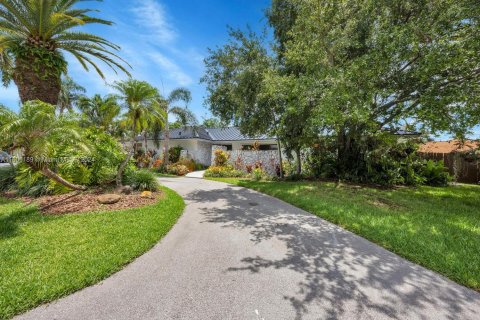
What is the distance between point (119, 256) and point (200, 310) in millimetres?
1950

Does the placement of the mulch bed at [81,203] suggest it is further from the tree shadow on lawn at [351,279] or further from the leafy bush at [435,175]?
the leafy bush at [435,175]

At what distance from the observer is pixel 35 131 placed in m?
5.59

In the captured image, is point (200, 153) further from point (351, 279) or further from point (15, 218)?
point (351, 279)

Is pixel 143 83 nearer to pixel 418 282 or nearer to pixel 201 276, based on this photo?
pixel 201 276

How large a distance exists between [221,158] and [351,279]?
15219 mm

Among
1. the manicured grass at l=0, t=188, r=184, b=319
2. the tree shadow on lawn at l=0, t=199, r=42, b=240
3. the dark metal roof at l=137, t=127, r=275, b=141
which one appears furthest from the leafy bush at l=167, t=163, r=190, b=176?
the manicured grass at l=0, t=188, r=184, b=319

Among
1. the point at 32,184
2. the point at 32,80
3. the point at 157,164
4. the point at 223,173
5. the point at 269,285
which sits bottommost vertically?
the point at 269,285

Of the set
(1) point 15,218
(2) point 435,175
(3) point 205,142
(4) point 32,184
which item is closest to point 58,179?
(1) point 15,218

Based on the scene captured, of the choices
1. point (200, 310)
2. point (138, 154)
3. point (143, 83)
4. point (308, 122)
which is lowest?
point (200, 310)

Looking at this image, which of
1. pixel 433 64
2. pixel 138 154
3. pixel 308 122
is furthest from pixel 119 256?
pixel 138 154

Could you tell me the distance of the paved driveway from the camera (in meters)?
2.54

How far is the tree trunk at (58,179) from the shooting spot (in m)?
6.39

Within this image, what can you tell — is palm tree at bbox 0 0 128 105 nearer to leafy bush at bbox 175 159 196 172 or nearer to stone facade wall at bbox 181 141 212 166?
leafy bush at bbox 175 159 196 172

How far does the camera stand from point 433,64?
22.8 feet
